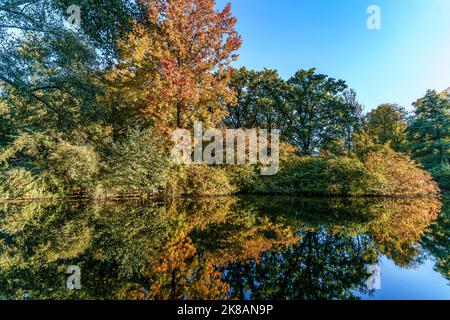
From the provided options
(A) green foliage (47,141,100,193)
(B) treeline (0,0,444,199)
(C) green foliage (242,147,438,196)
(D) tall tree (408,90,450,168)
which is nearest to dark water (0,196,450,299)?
(A) green foliage (47,141,100,193)

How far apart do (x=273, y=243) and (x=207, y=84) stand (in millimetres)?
8212

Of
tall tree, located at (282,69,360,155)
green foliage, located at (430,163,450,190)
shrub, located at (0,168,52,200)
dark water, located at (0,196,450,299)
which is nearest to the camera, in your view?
dark water, located at (0,196,450,299)

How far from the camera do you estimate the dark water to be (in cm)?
207

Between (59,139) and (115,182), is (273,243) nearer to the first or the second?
(115,182)

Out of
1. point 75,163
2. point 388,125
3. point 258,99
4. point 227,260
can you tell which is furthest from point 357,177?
point 388,125

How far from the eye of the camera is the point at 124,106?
458 inches

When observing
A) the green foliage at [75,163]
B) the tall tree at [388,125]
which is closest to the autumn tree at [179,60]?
the green foliage at [75,163]

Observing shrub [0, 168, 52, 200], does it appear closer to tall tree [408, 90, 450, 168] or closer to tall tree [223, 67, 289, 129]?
tall tree [223, 67, 289, 129]

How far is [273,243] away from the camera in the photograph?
345 cm

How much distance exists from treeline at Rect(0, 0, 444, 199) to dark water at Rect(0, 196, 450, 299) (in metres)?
5.21

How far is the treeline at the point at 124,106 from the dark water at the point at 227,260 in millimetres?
5215

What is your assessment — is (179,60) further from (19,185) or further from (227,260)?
(227,260)

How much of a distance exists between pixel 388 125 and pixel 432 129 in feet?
14.3

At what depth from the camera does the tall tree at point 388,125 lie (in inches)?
845
